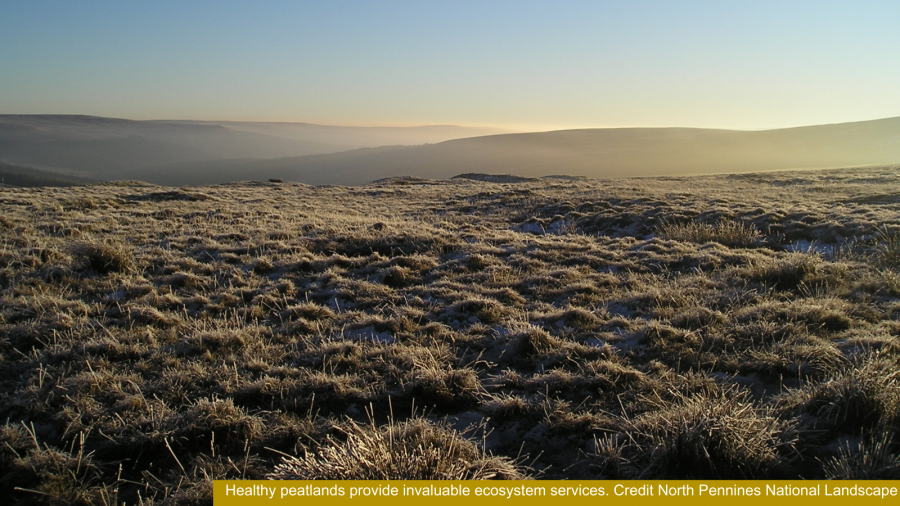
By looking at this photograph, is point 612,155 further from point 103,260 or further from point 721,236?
point 103,260

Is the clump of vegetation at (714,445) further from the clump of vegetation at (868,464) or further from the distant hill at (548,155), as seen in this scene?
the distant hill at (548,155)

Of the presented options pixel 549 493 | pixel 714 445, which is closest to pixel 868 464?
pixel 714 445

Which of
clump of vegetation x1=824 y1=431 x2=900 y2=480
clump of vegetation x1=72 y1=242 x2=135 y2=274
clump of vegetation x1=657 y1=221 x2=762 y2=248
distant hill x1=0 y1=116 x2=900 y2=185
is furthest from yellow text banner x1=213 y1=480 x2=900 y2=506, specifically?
distant hill x1=0 y1=116 x2=900 y2=185

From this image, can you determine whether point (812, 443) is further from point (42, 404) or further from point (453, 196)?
point (453, 196)

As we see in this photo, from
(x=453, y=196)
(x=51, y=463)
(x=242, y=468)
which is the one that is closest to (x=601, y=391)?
(x=242, y=468)

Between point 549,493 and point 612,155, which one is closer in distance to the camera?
point 549,493

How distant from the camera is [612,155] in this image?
10825 cm

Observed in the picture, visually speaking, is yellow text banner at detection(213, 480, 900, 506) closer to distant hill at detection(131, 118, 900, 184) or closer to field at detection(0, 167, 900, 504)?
field at detection(0, 167, 900, 504)

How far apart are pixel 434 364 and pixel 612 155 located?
11529 centimetres

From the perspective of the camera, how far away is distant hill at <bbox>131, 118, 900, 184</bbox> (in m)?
78.9

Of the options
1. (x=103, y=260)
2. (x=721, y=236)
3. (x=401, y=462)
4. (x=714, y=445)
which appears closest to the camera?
(x=401, y=462)

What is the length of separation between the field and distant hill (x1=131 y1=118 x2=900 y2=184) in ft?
243

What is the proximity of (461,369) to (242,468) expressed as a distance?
6.65ft

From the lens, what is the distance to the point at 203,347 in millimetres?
4672
